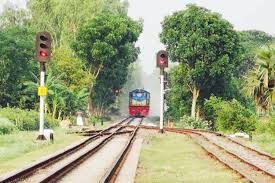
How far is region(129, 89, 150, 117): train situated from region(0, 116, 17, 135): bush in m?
38.4

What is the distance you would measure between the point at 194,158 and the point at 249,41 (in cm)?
7874

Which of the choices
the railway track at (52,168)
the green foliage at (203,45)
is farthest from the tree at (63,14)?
the railway track at (52,168)

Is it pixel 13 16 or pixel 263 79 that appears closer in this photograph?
pixel 263 79

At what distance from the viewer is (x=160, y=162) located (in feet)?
58.1

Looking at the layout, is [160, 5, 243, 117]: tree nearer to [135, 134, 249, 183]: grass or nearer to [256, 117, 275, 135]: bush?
[256, 117, 275, 135]: bush

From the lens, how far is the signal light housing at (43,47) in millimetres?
22500

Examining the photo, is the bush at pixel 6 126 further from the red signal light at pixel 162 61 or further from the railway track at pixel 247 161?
the railway track at pixel 247 161

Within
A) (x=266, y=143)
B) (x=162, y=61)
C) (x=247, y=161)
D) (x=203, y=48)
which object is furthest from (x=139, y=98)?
(x=247, y=161)

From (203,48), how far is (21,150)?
36.3m

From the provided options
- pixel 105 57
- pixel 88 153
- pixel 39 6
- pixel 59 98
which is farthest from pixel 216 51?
pixel 88 153

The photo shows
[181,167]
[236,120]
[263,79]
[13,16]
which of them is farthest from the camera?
[13,16]

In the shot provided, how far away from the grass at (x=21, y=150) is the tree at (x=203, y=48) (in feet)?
99.0

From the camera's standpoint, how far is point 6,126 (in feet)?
93.1

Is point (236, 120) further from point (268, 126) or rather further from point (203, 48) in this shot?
point (203, 48)
